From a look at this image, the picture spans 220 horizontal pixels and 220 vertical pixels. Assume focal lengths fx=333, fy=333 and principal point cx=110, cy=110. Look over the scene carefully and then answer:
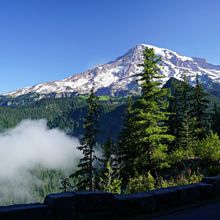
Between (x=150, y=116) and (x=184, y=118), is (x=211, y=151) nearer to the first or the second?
(x=150, y=116)

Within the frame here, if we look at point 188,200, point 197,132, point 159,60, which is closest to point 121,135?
point 197,132

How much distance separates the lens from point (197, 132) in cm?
4966

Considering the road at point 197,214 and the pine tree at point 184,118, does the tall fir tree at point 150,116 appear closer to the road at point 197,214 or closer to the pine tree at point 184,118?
the pine tree at point 184,118

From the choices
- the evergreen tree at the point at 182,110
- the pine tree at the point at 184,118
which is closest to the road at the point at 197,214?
the pine tree at the point at 184,118

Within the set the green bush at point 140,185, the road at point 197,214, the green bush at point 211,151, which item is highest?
the road at point 197,214

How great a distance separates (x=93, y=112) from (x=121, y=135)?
326 inches

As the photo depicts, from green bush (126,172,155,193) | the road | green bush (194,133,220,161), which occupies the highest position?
the road

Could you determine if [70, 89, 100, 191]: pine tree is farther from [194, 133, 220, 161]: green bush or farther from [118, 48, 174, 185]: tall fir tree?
[194, 133, 220, 161]: green bush

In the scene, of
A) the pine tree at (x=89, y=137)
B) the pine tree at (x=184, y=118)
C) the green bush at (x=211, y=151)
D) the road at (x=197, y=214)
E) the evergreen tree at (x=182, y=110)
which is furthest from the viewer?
the evergreen tree at (x=182, y=110)

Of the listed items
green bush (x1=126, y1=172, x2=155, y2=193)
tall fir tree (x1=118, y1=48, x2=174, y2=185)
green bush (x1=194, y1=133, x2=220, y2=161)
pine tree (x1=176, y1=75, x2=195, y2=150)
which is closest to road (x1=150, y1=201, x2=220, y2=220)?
Result: green bush (x1=126, y1=172, x2=155, y2=193)

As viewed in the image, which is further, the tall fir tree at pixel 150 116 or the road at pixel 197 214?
the tall fir tree at pixel 150 116

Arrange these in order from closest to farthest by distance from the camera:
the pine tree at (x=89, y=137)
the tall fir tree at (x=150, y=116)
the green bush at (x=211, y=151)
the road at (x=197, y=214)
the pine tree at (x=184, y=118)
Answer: the road at (x=197, y=214) < the green bush at (x=211, y=151) < the tall fir tree at (x=150, y=116) < the pine tree at (x=89, y=137) < the pine tree at (x=184, y=118)

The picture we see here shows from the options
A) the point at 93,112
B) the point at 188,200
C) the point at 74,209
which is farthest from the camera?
the point at 93,112

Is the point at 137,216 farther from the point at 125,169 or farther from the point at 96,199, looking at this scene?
the point at 125,169
